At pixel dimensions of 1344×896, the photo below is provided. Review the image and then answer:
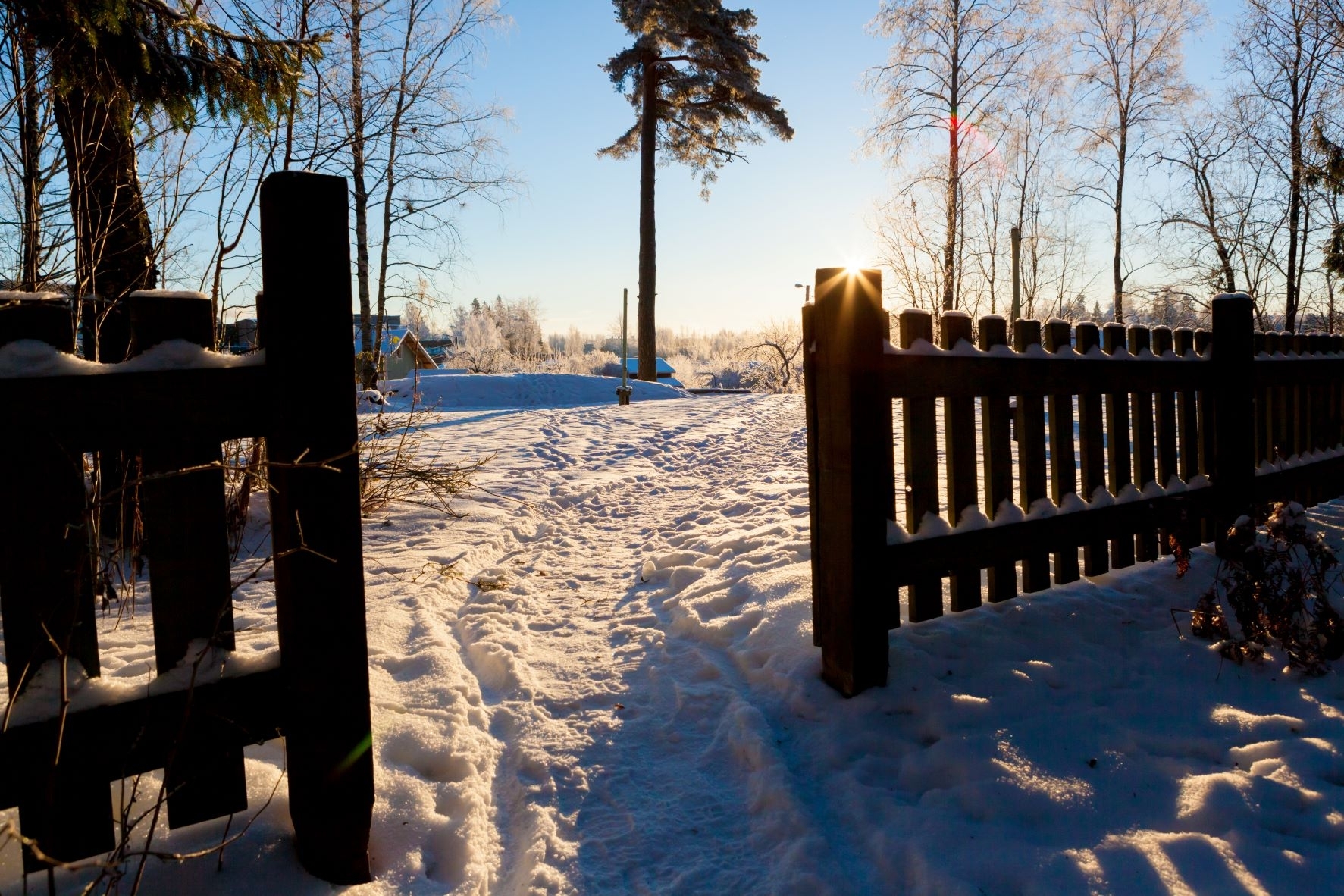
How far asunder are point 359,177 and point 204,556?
11.7 meters

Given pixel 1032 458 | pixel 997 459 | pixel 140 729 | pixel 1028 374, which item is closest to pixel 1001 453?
pixel 997 459

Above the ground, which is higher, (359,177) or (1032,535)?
(359,177)

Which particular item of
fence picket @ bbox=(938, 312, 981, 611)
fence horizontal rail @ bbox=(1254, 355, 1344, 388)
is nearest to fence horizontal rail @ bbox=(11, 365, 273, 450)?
fence picket @ bbox=(938, 312, 981, 611)

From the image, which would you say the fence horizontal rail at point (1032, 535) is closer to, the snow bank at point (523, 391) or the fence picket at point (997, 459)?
the fence picket at point (997, 459)

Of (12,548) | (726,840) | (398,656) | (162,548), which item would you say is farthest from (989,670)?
(12,548)

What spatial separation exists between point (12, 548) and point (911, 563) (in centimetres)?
264

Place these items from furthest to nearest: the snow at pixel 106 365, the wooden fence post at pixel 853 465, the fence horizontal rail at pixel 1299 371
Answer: the fence horizontal rail at pixel 1299 371 → the wooden fence post at pixel 853 465 → the snow at pixel 106 365

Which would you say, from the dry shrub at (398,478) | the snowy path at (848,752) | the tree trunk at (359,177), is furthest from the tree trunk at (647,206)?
the snowy path at (848,752)

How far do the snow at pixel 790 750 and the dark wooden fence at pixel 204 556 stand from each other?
0.46 feet

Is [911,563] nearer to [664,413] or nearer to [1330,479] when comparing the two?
[1330,479]

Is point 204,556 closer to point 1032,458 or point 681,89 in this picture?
point 1032,458

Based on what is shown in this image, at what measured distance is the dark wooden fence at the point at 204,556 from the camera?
1.48 metres

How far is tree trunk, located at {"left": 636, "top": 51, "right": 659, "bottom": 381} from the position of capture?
21188 mm

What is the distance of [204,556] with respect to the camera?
166cm
